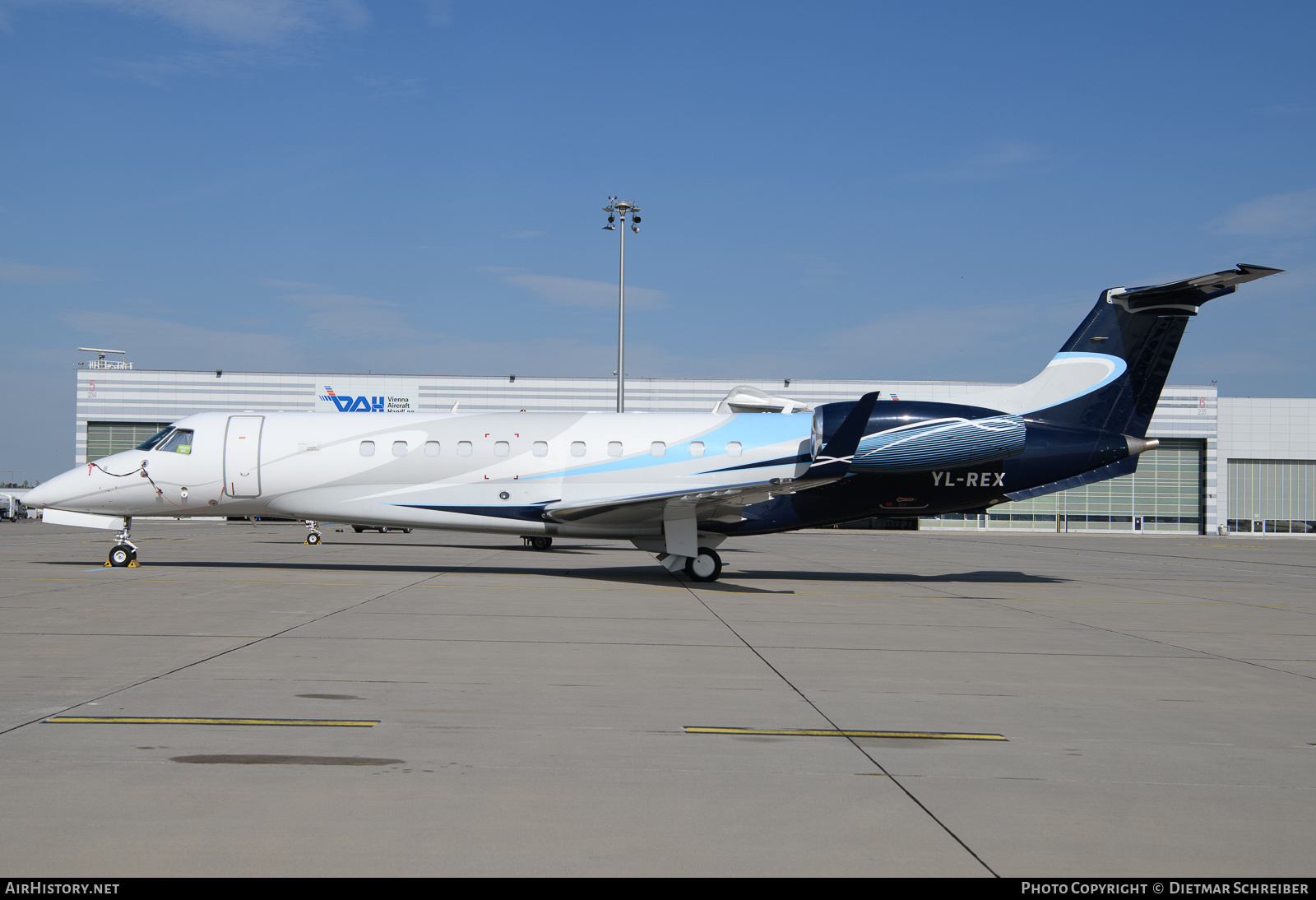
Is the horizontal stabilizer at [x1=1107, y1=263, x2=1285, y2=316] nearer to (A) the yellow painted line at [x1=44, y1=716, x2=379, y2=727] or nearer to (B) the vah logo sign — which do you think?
(A) the yellow painted line at [x1=44, y1=716, x2=379, y2=727]

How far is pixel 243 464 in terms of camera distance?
17875 mm

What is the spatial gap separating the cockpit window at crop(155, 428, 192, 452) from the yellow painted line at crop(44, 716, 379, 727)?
13.2m

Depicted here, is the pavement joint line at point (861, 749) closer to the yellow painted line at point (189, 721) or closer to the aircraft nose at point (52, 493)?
the yellow painted line at point (189, 721)

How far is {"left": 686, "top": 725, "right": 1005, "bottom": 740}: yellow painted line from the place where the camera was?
6211mm

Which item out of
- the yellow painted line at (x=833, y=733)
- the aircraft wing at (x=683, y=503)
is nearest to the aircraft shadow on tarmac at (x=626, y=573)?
the aircraft wing at (x=683, y=503)

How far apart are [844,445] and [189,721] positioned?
38.7 feet

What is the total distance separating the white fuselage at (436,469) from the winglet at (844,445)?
67.8 inches

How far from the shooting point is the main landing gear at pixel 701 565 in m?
17.1

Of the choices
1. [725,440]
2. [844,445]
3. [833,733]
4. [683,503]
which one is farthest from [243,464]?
[833,733]

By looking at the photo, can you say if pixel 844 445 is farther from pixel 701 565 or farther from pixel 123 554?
pixel 123 554
